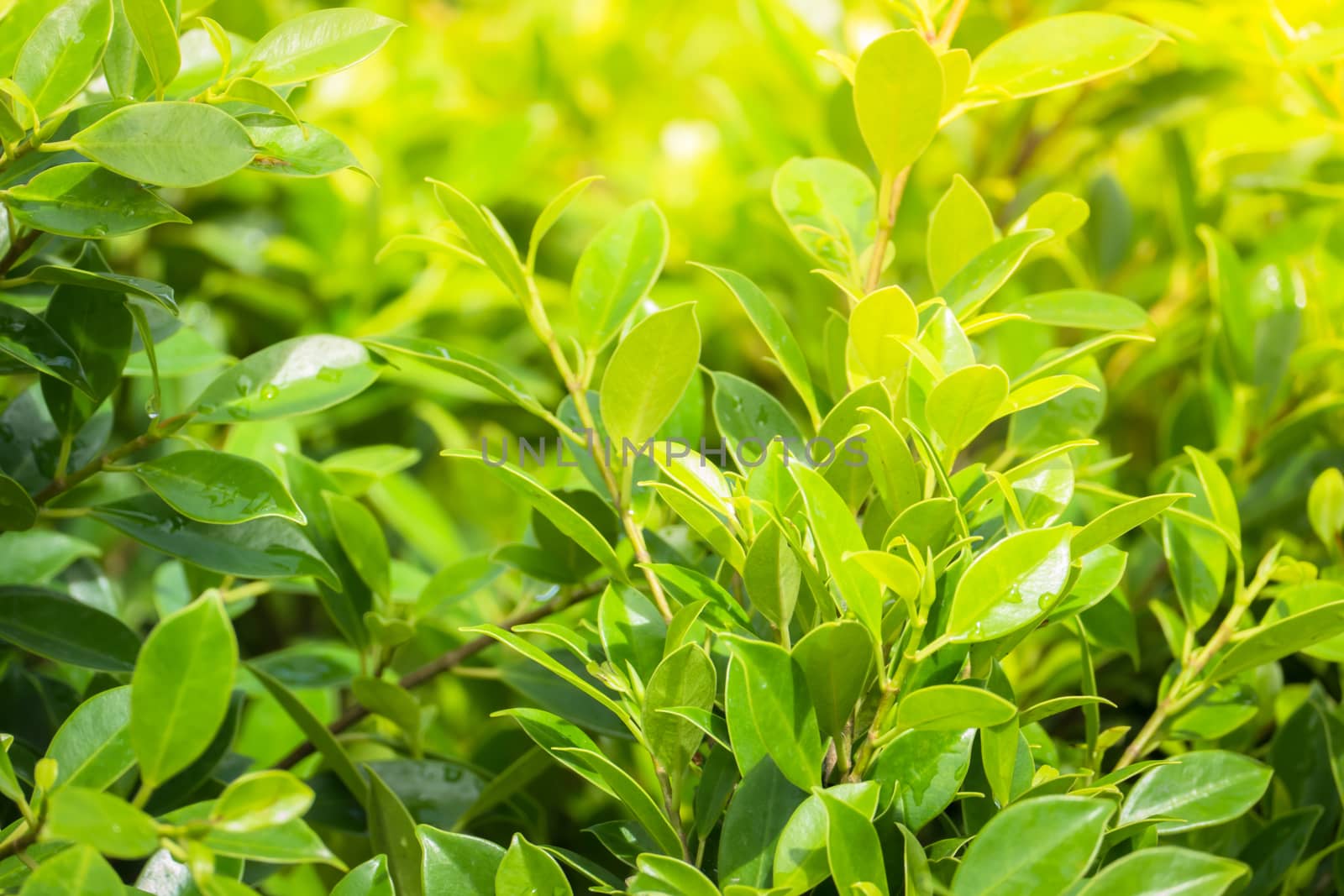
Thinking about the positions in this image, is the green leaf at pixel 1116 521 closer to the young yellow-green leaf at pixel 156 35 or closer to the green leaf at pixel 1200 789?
the green leaf at pixel 1200 789

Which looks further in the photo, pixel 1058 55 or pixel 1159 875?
pixel 1058 55

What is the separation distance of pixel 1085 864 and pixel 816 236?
359 mm

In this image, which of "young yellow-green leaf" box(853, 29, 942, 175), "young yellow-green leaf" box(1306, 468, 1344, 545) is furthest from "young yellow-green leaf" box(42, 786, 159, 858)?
"young yellow-green leaf" box(1306, 468, 1344, 545)

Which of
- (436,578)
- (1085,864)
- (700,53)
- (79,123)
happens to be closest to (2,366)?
(79,123)

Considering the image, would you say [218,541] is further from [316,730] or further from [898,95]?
[898,95]

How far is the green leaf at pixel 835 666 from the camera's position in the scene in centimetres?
45

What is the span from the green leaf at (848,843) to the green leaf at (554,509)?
0.53 feet

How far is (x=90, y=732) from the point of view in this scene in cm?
46

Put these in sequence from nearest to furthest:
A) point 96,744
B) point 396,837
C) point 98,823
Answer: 1. point 98,823
2. point 96,744
3. point 396,837

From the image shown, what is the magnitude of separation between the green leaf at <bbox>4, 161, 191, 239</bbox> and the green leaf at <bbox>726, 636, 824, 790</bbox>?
0.31 m

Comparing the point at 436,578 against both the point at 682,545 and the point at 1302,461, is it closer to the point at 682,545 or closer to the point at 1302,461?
the point at 682,545

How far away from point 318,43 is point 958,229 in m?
0.35

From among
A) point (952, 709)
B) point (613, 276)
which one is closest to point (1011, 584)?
point (952, 709)

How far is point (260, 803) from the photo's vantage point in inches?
14.8
